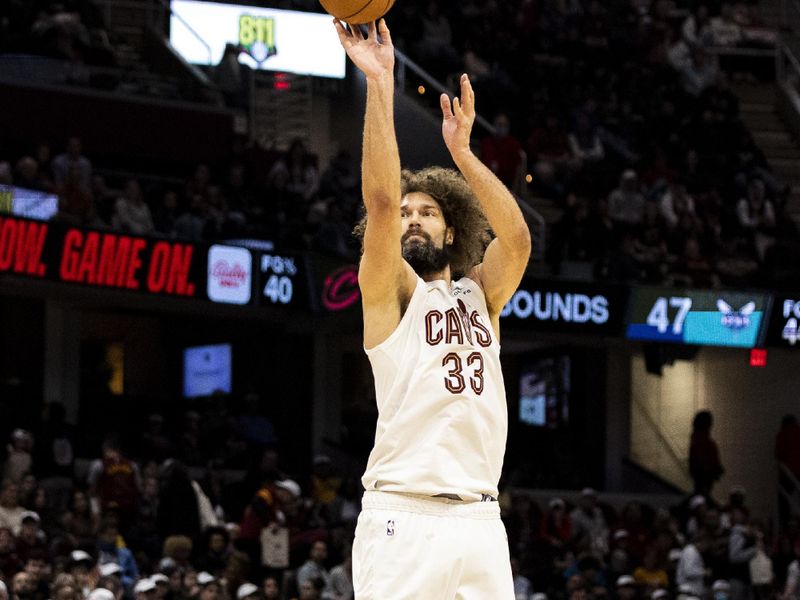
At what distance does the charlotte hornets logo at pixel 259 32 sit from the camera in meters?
25.0

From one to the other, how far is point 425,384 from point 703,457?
16463 mm

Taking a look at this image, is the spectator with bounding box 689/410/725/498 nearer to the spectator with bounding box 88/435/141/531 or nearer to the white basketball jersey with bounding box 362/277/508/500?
the spectator with bounding box 88/435/141/531

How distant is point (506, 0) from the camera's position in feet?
83.3

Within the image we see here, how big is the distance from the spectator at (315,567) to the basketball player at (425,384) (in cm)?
863

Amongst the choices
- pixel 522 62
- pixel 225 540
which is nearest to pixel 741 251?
pixel 522 62

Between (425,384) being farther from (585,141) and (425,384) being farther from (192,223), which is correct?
(585,141)

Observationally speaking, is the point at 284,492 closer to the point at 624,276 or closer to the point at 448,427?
the point at 624,276

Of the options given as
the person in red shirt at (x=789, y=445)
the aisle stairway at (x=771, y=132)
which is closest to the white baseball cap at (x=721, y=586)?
the person in red shirt at (x=789, y=445)

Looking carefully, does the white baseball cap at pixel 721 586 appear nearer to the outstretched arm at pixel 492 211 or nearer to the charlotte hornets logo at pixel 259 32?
the outstretched arm at pixel 492 211

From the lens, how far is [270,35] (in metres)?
25.3

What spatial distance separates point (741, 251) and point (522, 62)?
14.6 feet

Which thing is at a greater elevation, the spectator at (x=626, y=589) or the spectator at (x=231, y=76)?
the spectator at (x=231, y=76)

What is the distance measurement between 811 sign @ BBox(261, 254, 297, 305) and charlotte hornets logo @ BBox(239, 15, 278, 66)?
7789 millimetres

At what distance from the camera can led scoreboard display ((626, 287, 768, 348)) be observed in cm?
1962
